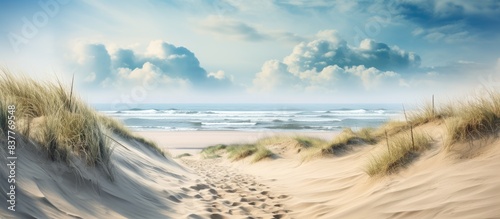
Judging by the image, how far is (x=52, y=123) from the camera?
3752 mm

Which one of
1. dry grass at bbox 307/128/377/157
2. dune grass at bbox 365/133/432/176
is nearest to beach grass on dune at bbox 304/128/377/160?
dry grass at bbox 307/128/377/157

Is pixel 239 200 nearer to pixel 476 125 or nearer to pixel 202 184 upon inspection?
pixel 202 184

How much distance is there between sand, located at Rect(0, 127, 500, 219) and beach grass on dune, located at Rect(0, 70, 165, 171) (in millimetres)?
132

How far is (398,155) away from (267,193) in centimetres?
194

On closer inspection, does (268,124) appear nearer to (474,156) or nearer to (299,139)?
(299,139)

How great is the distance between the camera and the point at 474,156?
4004mm

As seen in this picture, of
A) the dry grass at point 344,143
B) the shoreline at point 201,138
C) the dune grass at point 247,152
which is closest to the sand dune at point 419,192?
the dry grass at point 344,143

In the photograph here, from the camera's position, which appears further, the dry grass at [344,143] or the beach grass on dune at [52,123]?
the dry grass at [344,143]

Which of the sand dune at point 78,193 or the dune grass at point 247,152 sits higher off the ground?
the sand dune at point 78,193

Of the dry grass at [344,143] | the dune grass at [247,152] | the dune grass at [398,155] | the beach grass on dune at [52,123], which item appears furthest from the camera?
the dune grass at [247,152]

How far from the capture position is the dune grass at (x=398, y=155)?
15.0 feet

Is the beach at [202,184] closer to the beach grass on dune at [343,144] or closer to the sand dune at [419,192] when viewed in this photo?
the sand dune at [419,192]

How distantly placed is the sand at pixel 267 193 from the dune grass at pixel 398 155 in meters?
0.11

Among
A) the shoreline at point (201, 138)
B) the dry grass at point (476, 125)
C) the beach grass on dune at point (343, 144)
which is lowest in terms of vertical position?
the shoreline at point (201, 138)
